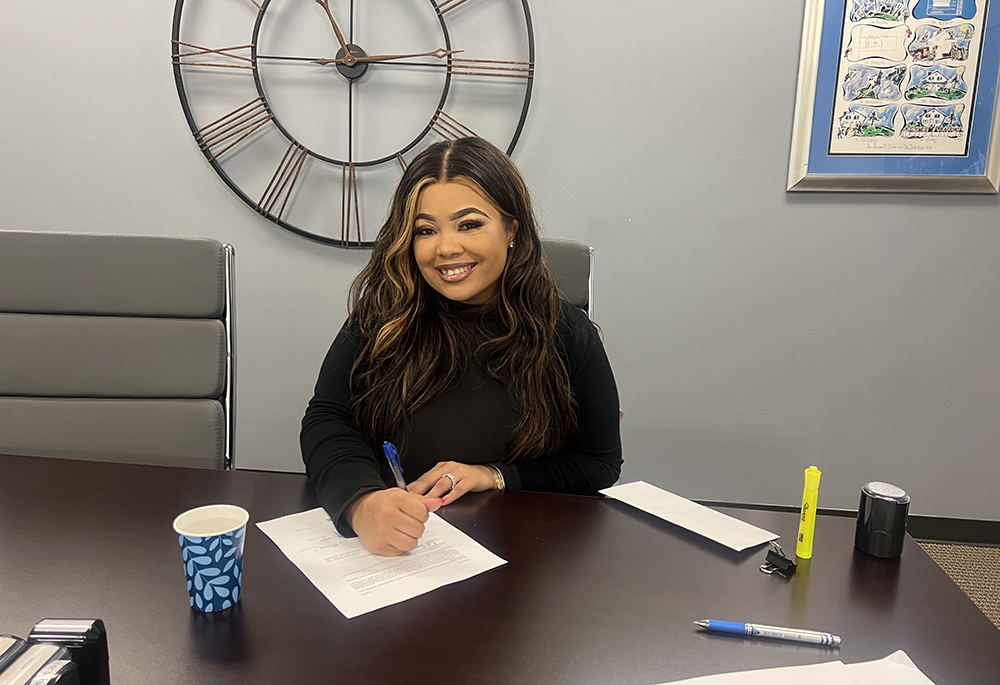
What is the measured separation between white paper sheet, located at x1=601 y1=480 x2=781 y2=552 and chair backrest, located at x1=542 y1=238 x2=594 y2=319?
1.60 feet

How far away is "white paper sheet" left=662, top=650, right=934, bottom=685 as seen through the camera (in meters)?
0.56

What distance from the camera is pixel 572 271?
4.50 feet

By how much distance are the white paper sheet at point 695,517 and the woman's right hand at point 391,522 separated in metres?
0.31

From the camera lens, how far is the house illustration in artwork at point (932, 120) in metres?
1.96

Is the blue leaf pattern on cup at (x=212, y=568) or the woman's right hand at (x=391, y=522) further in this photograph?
the woman's right hand at (x=391, y=522)

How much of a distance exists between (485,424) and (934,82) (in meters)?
1.75

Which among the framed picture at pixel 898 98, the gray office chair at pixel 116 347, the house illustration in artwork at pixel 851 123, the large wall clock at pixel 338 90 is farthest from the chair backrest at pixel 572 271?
the house illustration in artwork at pixel 851 123

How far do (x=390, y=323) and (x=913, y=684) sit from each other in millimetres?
889

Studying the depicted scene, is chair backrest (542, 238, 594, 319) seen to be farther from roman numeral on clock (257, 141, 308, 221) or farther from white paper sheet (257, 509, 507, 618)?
roman numeral on clock (257, 141, 308, 221)

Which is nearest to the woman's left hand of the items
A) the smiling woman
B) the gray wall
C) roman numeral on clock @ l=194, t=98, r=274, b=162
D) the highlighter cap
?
the smiling woman

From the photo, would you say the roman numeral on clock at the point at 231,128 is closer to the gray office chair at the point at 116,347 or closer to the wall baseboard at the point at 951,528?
the gray office chair at the point at 116,347

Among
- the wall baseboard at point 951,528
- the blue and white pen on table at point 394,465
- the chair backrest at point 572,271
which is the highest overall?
the chair backrest at point 572,271

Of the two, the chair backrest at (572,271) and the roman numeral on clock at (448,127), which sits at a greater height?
the roman numeral on clock at (448,127)

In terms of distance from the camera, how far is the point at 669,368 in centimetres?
215
